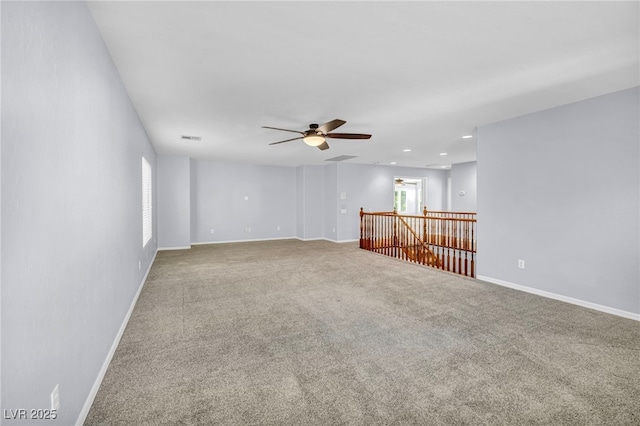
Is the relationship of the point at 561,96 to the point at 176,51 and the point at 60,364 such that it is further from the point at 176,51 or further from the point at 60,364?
the point at 60,364

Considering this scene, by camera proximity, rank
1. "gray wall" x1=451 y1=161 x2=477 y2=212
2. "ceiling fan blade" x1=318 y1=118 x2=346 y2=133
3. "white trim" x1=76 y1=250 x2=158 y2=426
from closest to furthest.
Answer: "white trim" x1=76 y1=250 x2=158 y2=426 < "ceiling fan blade" x1=318 y1=118 x2=346 y2=133 < "gray wall" x1=451 y1=161 x2=477 y2=212

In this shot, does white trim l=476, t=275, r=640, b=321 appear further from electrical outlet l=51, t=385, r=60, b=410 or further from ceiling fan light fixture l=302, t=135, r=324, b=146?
electrical outlet l=51, t=385, r=60, b=410

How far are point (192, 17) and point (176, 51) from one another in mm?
532

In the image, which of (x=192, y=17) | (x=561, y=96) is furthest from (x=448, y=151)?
(x=192, y=17)

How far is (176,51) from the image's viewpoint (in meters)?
2.35

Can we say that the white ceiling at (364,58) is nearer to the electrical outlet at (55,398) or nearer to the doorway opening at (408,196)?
the electrical outlet at (55,398)

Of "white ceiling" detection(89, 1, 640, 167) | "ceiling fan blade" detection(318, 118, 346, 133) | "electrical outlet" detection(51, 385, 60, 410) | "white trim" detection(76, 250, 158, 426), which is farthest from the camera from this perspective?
"ceiling fan blade" detection(318, 118, 346, 133)

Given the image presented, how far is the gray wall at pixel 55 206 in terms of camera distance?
1.02 meters

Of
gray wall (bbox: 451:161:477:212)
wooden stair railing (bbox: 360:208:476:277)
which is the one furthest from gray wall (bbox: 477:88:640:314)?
gray wall (bbox: 451:161:477:212)

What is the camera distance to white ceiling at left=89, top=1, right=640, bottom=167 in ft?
6.23

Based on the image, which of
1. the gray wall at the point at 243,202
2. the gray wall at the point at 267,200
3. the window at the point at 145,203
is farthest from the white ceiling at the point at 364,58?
the gray wall at the point at 243,202

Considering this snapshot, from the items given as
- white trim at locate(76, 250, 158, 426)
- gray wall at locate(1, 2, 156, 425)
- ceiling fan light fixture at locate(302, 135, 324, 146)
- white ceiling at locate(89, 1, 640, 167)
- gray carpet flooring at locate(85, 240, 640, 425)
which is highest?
white ceiling at locate(89, 1, 640, 167)

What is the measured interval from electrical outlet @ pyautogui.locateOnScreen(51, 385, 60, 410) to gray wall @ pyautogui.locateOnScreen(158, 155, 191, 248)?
686 centimetres

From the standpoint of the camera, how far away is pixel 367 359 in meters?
2.29
